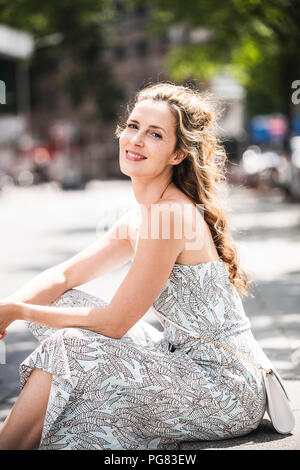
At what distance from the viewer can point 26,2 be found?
33.0m

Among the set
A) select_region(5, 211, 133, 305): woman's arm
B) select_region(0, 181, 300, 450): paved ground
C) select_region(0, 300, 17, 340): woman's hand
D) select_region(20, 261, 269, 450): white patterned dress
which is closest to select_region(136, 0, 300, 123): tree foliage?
select_region(0, 181, 300, 450): paved ground

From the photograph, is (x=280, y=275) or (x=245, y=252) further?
(x=245, y=252)

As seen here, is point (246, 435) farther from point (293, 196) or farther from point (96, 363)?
point (293, 196)

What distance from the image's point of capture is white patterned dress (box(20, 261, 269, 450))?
295 cm

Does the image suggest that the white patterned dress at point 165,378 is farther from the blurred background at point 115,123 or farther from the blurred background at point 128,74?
the blurred background at point 128,74

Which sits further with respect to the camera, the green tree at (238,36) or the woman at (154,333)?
the green tree at (238,36)

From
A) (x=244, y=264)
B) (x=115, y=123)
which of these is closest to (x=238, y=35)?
(x=244, y=264)

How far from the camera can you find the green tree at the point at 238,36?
19.5m

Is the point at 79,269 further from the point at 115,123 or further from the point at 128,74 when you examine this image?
the point at 128,74

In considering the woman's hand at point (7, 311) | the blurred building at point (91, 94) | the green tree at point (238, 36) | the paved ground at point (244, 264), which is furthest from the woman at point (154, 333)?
the blurred building at point (91, 94)

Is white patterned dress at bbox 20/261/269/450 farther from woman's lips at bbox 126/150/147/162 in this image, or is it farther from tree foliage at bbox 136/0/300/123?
tree foliage at bbox 136/0/300/123

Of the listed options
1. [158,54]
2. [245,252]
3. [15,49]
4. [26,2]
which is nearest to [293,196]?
[245,252]

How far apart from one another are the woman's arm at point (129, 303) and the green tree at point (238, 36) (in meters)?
14.4
